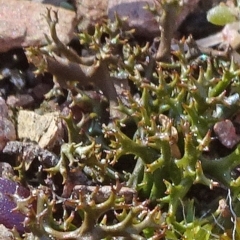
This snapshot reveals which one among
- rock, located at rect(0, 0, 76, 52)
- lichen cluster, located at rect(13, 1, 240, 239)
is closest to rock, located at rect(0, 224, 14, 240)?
lichen cluster, located at rect(13, 1, 240, 239)

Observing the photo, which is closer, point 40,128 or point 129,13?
point 40,128

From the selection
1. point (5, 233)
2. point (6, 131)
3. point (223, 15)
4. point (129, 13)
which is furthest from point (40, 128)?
point (223, 15)

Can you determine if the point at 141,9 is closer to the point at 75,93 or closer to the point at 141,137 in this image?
the point at 75,93

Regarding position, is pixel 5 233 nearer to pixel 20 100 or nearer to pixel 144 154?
pixel 144 154

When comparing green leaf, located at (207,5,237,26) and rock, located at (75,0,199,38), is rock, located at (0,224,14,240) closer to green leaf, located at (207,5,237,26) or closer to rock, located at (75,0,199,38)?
rock, located at (75,0,199,38)

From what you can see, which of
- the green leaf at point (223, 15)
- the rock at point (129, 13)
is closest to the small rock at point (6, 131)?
the rock at point (129, 13)

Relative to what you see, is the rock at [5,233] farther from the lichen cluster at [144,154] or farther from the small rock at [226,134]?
the small rock at [226,134]
